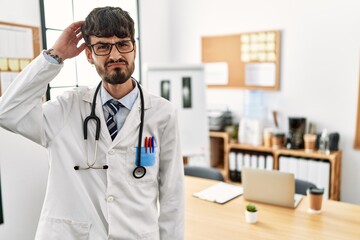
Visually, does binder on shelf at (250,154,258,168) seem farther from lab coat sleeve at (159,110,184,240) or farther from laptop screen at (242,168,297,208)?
lab coat sleeve at (159,110,184,240)

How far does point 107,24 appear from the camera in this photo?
1216 millimetres

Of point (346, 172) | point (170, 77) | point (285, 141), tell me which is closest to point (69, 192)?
point (170, 77)

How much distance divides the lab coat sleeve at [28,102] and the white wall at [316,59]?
300 centimetres

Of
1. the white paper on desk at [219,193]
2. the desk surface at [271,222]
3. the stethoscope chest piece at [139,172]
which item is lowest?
the desk surface at [271,222]

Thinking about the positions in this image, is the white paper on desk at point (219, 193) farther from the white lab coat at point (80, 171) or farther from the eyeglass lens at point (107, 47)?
the eyeglass lens at point (107, 47)

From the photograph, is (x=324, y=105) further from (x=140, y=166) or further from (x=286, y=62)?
(x=140, y=166)

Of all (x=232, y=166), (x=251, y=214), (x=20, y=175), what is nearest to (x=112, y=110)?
(x=251, y=214)

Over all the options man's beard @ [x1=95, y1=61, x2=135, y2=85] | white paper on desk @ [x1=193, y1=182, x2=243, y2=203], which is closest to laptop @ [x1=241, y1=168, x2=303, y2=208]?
white paper on desk @ [x1=193, y1=182, x2=243, y2=203]

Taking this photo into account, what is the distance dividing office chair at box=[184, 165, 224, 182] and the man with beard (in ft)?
5.23

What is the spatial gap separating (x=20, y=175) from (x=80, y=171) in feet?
4.18

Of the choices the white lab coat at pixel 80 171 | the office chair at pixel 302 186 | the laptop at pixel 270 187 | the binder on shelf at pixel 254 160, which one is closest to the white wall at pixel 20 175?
the white lab coat at pixel 80 171

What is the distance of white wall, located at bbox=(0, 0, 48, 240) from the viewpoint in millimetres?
2203

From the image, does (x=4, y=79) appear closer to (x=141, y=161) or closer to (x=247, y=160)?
(x=141, y=161)

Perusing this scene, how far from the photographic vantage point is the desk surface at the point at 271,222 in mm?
1795
